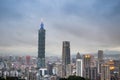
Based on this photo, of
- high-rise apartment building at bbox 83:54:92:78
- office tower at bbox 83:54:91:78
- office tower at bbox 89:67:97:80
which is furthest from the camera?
high-rise apartment building at bbox 83:54:92:78

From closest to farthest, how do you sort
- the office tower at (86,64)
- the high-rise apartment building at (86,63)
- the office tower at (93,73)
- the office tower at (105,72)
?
the office tower at (93,73)
the office tower at (105,72)
the office tower at (86,64)
the high-rise apartment building at (86,63)

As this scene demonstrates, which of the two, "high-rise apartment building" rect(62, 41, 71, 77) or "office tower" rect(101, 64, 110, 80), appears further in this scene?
"high-rise apartment building" rect(62, 41, 71, 77)

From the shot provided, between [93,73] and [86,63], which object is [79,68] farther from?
[93,73]

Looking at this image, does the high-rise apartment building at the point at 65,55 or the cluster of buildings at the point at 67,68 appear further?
the high-rise apartment building at the point at 65,55

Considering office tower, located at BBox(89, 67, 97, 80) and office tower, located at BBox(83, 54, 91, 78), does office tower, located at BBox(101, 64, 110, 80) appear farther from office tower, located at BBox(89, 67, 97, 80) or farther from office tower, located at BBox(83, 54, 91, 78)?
office tower, located at BBox(83, 54, 91, 78)

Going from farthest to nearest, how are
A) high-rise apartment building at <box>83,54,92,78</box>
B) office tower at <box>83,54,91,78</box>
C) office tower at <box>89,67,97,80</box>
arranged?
1. high-rise apartment building at <box>83,54,92,78</box>
2. office tower at <box>83,54,91,78</box>
3. office tower at <box>89,67,97,80</box>

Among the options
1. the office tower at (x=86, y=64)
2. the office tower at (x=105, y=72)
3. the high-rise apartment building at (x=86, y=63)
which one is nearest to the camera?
the office tower at (x=105, y=72)

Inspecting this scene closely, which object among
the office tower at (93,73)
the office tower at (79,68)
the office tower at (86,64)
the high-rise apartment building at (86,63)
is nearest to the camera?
the office tower at (93,73)

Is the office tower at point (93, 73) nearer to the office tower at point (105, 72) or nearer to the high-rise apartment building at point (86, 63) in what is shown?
the high-rise apartment building at point (86, 63)

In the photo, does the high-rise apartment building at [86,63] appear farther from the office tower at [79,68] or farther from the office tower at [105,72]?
the office tower at [105,72]

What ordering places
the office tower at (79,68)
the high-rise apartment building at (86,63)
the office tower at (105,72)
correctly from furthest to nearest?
the high-rise apartment building at (86,63) → the office tower at (79,68) → the office tower at (105,72)

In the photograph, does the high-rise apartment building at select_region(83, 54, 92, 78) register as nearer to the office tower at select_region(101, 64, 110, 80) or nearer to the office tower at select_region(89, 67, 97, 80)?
the office tower at select_region(89, 67, 97, 80)
